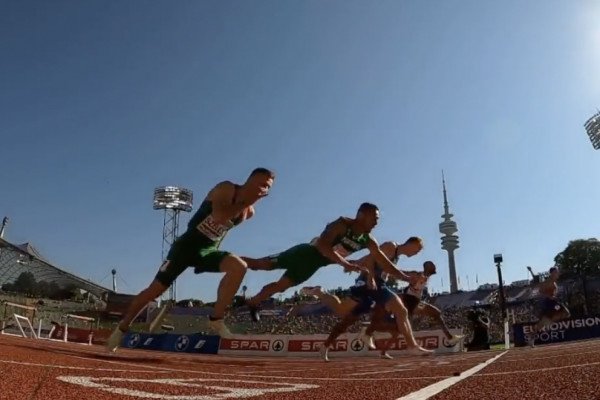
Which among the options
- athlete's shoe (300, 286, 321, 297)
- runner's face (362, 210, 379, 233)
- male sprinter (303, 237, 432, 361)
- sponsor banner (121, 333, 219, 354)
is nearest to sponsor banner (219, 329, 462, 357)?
sponsor banner (121, 333, 219, 354)

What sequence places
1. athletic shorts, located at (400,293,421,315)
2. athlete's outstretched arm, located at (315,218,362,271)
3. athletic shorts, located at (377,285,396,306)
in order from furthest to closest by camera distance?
athletic shorts, located at (400,293,421,315) → athletic shorts, located at (377,285,396,306) → athlete's outstretched arm, located at (315,218,362,271)

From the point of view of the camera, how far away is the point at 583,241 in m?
64.1

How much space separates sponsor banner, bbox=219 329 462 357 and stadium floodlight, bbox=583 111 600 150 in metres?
43.4

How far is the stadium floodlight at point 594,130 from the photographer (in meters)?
47.0

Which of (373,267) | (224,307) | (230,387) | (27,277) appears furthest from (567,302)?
(27,277)

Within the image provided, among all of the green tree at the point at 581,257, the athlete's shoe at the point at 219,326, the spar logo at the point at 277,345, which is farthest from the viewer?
the green tree at the point at 581,257

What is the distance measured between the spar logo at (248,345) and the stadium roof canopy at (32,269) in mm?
38811

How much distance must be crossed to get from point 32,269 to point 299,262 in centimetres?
5964

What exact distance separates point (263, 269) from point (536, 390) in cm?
491

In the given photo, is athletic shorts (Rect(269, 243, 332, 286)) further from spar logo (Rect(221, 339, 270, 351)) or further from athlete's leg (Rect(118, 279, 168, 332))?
spar logo (Rect(221, 339, 270, 351))

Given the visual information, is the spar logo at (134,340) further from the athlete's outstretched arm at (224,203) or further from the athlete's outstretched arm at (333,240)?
the athlete's outstretched arm at (224,203)

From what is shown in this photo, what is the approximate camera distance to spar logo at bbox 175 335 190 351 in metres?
18.2

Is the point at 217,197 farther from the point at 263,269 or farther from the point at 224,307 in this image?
the point at 263,269

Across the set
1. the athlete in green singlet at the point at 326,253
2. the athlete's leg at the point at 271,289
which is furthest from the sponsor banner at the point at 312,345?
the athlete in green singlet at the point at 326,253
